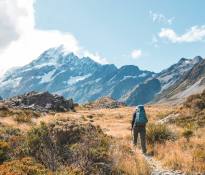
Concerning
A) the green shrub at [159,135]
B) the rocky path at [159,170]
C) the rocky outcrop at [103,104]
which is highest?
the green shrub at [159,135]

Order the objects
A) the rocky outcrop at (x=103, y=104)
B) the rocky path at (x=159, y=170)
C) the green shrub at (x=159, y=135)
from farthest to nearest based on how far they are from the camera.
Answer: the rocky outcrop at (x=103, y=104) → the green shrub at (x=159, y=135) → the rocky path at (x=159, y=170)

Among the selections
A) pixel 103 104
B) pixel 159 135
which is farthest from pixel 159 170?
pixel 103 104

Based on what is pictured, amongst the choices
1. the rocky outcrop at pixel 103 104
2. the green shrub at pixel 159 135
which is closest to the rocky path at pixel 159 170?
the green shrub at pixel 159 135

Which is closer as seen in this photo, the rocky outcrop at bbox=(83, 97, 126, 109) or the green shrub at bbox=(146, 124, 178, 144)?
the green shrub at bbox=(146, 124, 178, 144)

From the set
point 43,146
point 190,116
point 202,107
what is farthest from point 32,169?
point 202,107

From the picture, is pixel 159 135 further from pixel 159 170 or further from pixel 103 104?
pixel 103 104

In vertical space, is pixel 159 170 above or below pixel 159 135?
below

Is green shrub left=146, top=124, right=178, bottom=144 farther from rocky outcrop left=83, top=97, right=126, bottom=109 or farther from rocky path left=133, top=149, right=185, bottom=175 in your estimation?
rocky outcrop left=83, top=97, right=126, bottom=109

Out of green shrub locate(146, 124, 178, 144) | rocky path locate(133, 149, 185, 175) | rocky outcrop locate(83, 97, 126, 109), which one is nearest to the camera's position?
rocky path locate(133, 149, 185, 175)

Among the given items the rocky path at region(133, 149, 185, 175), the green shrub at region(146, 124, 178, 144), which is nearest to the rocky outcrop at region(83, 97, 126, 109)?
the green shrub at region(146, 124, 178, 144)

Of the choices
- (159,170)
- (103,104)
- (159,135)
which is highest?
(159,135)

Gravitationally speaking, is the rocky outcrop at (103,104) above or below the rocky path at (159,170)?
below

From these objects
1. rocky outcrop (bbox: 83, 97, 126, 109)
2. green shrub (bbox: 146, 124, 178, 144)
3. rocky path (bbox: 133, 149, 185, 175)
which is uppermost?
green shrub (bbox: 146, 124, 178, 144)

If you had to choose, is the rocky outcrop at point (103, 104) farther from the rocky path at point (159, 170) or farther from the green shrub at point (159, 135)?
the rocky path at point (159, 170)
